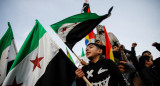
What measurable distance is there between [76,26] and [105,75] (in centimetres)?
204

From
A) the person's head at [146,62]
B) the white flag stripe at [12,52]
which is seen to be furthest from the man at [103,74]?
the white flag stripe at [12,52]

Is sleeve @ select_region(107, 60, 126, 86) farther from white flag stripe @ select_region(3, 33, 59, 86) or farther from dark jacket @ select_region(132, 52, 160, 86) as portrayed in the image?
dark jacket @ select_region(132, 52, 160, 86)

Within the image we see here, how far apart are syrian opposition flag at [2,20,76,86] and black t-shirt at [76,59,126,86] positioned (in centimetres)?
43

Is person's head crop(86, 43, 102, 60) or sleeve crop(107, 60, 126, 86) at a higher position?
person's head crop(86, 43, 102, 60)

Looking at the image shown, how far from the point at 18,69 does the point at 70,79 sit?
1.23 m

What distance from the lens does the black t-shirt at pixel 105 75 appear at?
6.93 feet

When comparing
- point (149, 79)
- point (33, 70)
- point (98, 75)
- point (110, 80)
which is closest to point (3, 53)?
point (33, 70)

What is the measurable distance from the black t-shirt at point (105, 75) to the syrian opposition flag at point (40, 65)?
430 millimetres

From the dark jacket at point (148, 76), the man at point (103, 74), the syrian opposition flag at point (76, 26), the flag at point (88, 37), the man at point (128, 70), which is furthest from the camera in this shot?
the flag at point (88, 37)

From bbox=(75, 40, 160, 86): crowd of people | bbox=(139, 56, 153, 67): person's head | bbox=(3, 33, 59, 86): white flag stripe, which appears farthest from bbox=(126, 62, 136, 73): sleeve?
bbox=(3, 33, 59, 86): white flag stripe

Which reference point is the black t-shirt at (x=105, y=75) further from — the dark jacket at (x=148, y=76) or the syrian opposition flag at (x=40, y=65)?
the dark jacket at (x=148, y=76)

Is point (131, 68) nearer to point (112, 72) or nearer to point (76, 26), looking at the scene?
point (112, 72)

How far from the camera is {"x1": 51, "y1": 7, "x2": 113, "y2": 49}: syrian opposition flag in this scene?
3.43 metres

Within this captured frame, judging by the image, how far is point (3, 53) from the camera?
12.0 ft
